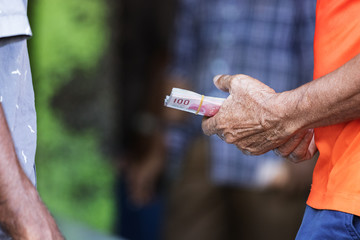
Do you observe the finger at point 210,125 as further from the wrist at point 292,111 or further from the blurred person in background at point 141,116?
the blurred person in background at point 141,116

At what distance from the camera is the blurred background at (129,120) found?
2727 mm

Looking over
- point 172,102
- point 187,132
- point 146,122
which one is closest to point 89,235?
point 187,132

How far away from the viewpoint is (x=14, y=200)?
109cm

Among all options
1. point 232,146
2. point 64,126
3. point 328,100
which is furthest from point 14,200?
point 64,126

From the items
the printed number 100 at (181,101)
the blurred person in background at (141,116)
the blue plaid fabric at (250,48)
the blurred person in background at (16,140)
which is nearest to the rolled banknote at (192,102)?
the printed number 100 at (181,101)

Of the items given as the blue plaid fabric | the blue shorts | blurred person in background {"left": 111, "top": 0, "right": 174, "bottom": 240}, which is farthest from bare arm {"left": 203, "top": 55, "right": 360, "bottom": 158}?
blurred person in background {"left": 111, "top": 0, "right": 174, "bottom": 240}

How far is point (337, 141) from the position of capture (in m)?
1.25

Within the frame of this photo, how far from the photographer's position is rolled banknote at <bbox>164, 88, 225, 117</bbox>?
133 centimetres

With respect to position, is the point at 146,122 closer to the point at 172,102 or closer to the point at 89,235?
the point at 89,235

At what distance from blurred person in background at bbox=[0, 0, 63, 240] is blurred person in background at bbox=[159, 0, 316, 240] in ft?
4.78

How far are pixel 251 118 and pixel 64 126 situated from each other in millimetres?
2306

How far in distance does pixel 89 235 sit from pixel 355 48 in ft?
4.94

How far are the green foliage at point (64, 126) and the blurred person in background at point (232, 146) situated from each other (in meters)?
0.68

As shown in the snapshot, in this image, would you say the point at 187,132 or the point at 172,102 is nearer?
A: the point at 172,102
